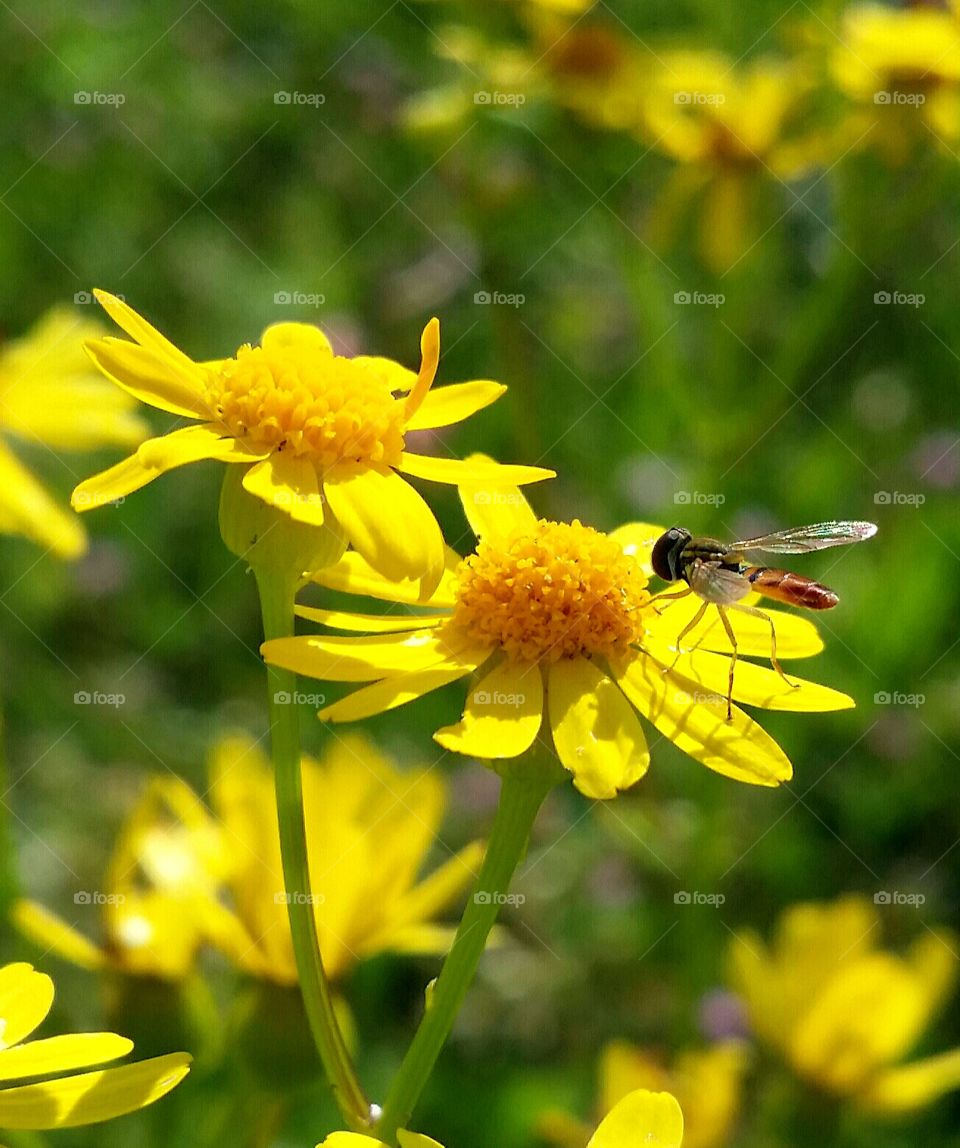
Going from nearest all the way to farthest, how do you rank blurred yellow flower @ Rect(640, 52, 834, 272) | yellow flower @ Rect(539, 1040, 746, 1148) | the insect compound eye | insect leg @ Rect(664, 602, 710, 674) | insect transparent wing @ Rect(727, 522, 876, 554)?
insect leg @ Rect(664, 602, 710, 674) < the insect compound eye < insect transparent wing @ Rect(727, 522, 876, 554) < yellow flower @ Rect(539, 1040, 746, 1148) < blurred yellow flower @ Rect(640, 52, 834, 272)

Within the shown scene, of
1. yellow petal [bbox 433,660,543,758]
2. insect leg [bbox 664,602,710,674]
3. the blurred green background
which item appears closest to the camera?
yellow petal [bbox 433,660,543,758]

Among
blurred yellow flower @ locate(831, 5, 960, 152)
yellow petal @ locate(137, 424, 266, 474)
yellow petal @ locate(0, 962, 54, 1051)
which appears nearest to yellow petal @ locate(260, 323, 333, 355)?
yellow petal @ locate(137, 424, 266, 474)

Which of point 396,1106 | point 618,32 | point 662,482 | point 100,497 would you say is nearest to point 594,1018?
point 662,482

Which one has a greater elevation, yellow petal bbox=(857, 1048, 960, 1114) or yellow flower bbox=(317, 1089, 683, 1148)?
yellow flower bbox=(317, 1089, 683, 1148)

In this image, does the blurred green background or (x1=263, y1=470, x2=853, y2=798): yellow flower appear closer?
(x1=263, y1=470, x2=853, y2=798): yellow flower

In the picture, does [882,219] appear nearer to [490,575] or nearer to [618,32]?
[618,32]

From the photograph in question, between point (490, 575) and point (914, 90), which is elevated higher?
point (914, 90)

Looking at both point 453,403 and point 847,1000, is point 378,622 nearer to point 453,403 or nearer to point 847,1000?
point 453,403

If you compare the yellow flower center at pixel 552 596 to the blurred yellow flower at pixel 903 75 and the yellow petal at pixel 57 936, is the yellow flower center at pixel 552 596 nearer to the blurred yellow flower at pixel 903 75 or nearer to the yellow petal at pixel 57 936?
the yellow petal at pixel 57 936

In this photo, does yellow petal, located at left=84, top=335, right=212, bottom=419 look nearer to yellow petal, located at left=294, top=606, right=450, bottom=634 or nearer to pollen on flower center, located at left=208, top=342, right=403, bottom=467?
pollen on flower center, located at left=208, top=342, right=403, bottom=467
